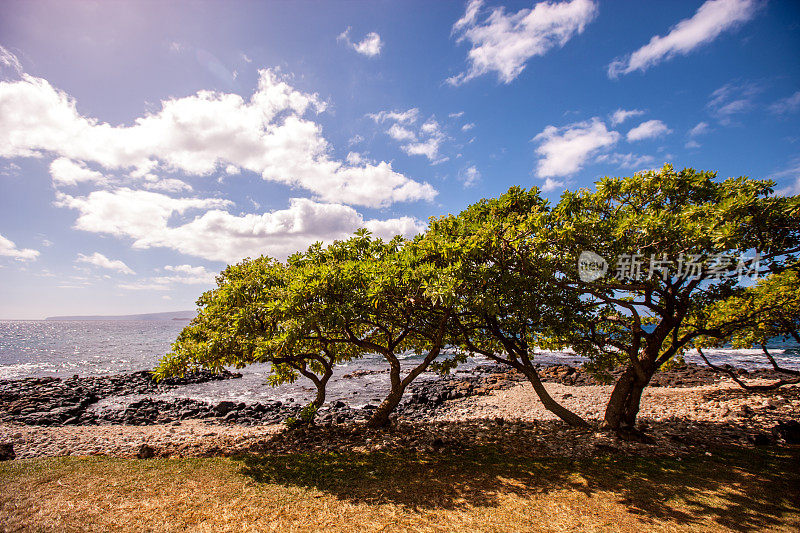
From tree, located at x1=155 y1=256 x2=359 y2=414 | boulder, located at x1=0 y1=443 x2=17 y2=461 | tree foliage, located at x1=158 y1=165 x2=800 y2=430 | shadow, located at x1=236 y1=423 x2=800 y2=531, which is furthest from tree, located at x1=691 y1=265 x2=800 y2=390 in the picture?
boulder, located at x1=0 y1=443 x2=17 y2=461

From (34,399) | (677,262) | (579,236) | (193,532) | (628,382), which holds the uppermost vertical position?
(579,236)

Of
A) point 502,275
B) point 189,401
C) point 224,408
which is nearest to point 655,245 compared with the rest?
point 502,275

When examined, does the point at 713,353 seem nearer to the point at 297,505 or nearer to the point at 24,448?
the point at 297,505

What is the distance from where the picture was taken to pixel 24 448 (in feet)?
Answer: 46.6

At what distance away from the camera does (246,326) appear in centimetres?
1100

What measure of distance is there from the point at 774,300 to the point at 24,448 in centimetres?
3007

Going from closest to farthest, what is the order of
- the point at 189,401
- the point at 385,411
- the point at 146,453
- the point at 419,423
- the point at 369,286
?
the point at 369,286 < the point at 146,453 < the point at 385,411 < the point at 419,423 < the point at 189,401

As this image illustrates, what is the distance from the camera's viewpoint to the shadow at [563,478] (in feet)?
25.7

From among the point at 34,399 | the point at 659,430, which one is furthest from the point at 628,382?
the point at 34,399

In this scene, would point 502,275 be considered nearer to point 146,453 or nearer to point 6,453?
point 146,453

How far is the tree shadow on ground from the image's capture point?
7812mm

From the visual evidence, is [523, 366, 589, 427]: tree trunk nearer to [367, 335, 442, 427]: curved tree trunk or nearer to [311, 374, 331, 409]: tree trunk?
[367, 335, 442, 427]: curved tree trunk

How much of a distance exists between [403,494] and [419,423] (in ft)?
24.5

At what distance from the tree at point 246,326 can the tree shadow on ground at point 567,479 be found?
3501 mm
